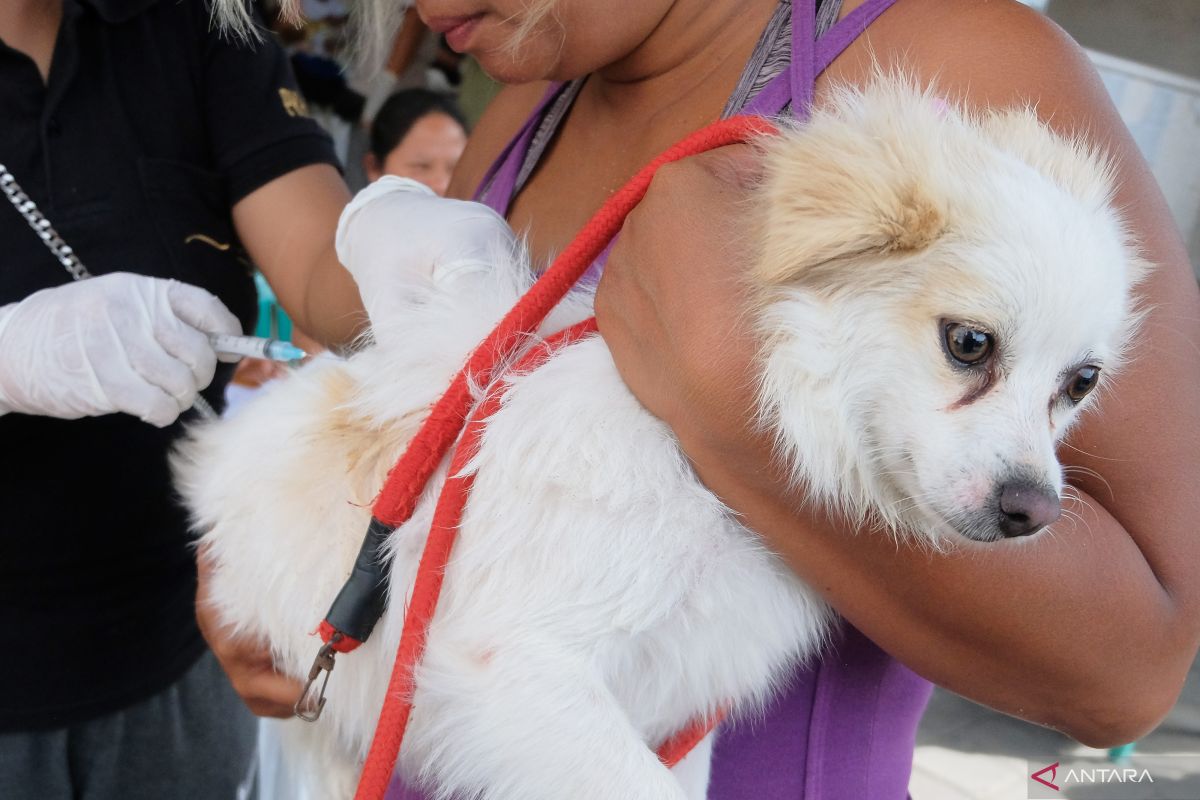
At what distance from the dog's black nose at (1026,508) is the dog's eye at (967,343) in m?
0.11

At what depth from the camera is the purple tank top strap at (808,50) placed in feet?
2.89

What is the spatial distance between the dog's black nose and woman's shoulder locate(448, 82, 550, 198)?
905 mm

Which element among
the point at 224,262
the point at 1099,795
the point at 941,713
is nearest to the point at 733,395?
the point at 224,262

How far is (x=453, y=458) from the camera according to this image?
35.7 inches

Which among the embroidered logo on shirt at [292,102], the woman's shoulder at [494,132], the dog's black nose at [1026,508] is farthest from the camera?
the embroidered logo on shirt at [292,102]

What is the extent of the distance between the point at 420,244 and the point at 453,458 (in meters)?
0.31

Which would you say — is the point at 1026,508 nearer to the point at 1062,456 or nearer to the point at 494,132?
the point at 1062,456

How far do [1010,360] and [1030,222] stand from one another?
0.37ft

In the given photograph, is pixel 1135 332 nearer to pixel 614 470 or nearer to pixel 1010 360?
pixel 1010 360

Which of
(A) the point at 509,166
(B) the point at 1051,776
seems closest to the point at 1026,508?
(A) the point at 509,166

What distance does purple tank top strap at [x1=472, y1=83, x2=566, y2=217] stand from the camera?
1307 mm

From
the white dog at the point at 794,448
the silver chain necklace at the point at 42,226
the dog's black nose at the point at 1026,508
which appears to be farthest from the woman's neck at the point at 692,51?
the silver chain necklace at the point at 42,226

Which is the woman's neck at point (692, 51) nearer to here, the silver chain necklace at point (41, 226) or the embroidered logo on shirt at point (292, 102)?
the embroidered logo on shirt at point (292, 102)

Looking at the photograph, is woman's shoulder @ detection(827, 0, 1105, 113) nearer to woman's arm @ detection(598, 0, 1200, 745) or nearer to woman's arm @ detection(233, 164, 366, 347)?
woman's arm @ detection(598, 0, 1200, 745)
